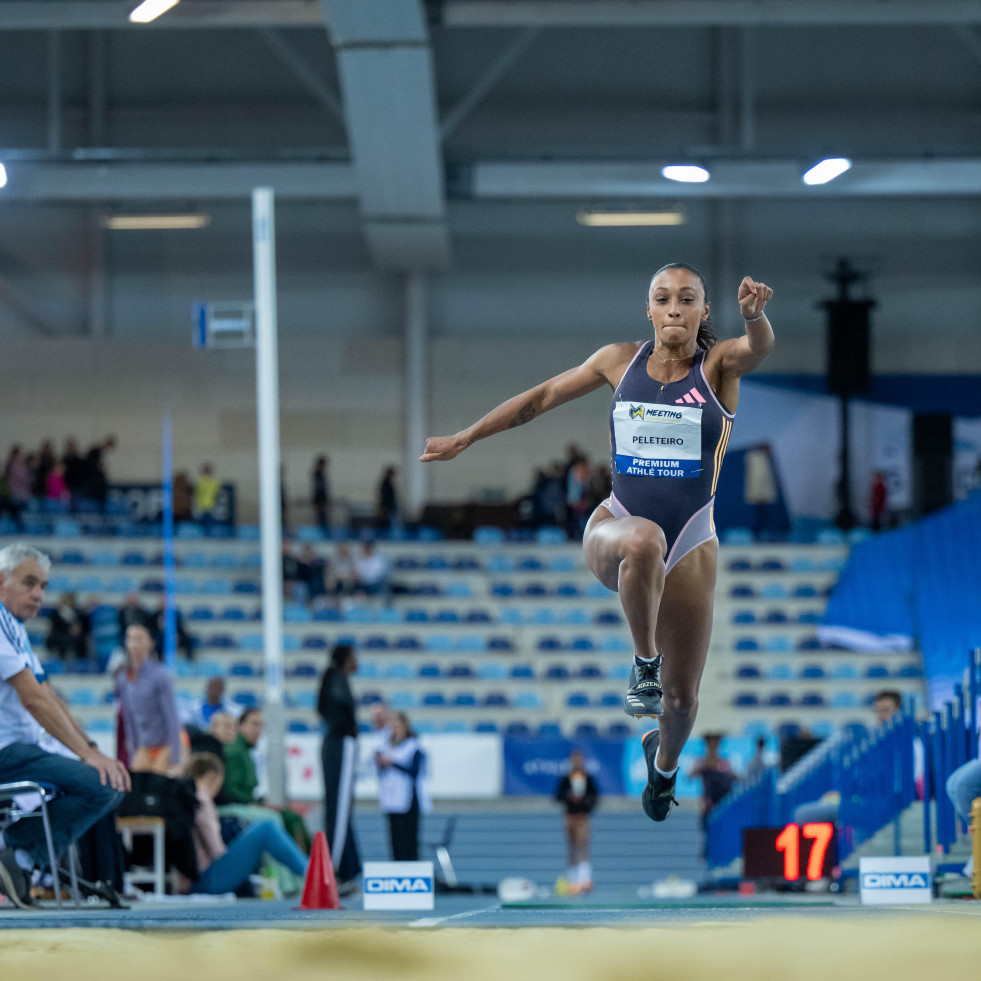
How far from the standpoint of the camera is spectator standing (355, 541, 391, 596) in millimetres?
21828

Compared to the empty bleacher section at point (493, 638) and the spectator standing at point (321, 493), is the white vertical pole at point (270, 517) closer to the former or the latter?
the empty bleacher section at point (493, 638)

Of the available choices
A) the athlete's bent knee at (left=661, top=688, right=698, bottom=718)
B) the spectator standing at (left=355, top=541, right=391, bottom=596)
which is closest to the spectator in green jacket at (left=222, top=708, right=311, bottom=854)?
the athlete's bent knee at (left=661, top=688, right=698, bottom=718)

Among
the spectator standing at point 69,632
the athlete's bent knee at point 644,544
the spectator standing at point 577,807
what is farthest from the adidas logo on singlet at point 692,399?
the spectator standing at point 69,632

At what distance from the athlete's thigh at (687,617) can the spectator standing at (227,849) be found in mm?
3425

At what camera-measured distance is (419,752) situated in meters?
11.2

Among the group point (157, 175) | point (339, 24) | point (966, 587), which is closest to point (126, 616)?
point (157, 175)

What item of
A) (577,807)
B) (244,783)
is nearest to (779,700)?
(577,807)

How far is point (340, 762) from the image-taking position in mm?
9891

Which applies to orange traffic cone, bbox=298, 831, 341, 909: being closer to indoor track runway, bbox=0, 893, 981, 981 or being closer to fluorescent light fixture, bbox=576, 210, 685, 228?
indoor track runway, bbox=0, 893, 981, 981

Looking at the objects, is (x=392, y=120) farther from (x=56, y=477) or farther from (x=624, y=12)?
(x=56, y=477)

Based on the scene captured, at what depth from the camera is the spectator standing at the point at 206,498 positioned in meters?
24.1

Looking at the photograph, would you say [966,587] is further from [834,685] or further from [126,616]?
[126,616]

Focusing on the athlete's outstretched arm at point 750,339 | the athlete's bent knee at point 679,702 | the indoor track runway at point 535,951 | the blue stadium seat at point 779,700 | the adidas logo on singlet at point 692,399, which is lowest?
the blue stadium seat at point 779,700

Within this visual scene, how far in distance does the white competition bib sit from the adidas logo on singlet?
0.01m
